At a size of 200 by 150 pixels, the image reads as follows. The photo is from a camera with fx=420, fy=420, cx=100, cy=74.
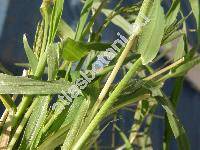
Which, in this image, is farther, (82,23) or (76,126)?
(82,23)

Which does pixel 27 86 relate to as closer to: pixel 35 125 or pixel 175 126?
pixel 35 125

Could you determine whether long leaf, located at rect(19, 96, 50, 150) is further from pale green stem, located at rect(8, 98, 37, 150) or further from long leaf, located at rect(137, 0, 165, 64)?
long leaf, located at rect(137, 0, 165, 64)

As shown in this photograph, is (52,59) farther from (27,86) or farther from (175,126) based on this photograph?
(175,126)

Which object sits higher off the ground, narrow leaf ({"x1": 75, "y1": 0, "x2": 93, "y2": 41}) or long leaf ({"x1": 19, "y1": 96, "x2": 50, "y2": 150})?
narrow leaf ({"x1": 75, "y1": 0, "x2": 93, "y2": 41})

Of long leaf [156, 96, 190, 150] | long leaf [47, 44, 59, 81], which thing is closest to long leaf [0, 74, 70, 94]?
long leaf [47, 44, 59, 81]

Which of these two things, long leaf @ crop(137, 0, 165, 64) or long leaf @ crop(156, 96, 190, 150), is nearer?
long leaf @ crop(137, 0, 165, 64)

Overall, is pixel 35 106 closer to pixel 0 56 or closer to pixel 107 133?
pixel 0 56

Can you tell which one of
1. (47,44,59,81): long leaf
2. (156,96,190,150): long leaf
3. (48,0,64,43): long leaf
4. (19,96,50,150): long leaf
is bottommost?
(156,96,190,150): long leaf

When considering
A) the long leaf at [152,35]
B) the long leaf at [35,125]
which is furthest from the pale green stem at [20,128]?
the long leaf at [152,35]

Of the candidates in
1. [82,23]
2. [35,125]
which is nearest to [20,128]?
[35,125]

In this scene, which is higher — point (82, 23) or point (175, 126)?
point (82, 23)

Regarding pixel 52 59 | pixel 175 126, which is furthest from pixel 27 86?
pixel 175 126
